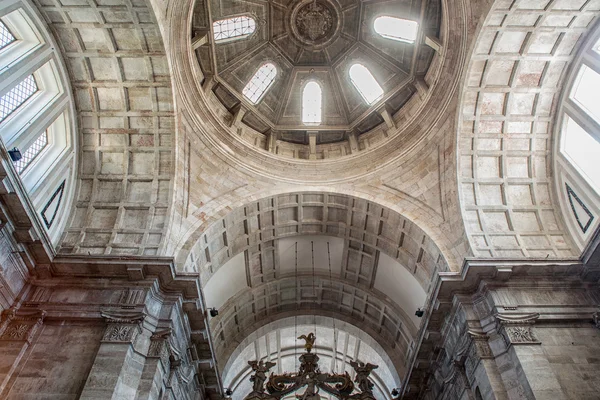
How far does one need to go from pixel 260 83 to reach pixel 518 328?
14229 millimetres

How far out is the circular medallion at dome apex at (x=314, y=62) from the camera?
18234mm

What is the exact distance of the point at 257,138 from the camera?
1911 cm

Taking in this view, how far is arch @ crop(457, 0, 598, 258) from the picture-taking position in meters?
13.5

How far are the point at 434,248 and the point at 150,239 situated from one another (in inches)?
364

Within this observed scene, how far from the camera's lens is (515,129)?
1530cm

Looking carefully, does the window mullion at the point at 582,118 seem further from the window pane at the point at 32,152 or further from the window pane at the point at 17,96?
the window pane at the point at 17,96

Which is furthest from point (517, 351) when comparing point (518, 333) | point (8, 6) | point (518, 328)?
point (8, 6)

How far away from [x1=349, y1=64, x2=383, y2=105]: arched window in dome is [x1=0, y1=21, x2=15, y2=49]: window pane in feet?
43.1

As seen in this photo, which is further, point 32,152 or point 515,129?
point 515,129

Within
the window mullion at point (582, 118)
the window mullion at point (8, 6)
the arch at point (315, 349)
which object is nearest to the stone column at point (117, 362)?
the arch at point (315, 349)

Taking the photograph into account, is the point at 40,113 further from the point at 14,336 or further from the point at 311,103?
the point at 311,103

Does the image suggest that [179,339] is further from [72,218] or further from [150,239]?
[72,218]

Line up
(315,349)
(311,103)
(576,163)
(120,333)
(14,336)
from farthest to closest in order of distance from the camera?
(315,349) < (311,103) < (576,163) < (120,333) < (14,336)

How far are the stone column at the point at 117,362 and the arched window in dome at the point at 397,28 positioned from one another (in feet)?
48.3
